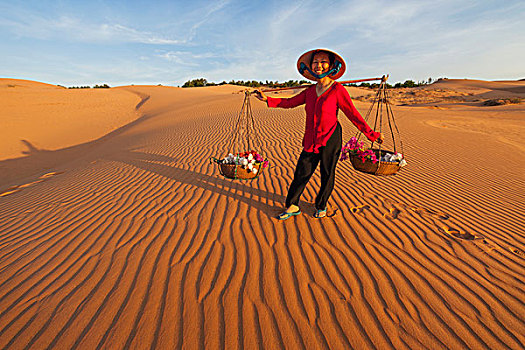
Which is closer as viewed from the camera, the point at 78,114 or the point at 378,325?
the point at 378,325

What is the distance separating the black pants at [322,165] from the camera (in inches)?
123

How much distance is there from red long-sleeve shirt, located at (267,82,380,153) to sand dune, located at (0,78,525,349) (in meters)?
1.29

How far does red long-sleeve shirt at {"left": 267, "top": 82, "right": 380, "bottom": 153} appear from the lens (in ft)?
9.78

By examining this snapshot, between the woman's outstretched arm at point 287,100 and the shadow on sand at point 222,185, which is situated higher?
the woman's outstretched arm at point 287,100

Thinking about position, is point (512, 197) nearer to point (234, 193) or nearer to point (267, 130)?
point (234, 193)

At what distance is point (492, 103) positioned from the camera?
70.3 feet

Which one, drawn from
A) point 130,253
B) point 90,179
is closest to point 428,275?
point 130,253

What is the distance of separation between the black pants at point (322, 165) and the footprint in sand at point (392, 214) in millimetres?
1091

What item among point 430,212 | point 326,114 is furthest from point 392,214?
point 326,114

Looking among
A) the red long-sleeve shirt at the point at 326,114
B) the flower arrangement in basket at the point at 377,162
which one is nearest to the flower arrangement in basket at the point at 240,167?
the red long-sleeve shirt at the point at 326,114

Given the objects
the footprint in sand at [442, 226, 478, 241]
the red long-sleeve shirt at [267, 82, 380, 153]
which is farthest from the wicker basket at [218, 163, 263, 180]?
the footprint in sand at [442, 226, 478, 241]

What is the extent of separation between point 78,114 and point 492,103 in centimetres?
3721

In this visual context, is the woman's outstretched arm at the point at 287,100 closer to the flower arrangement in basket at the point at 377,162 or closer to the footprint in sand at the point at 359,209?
the flower arrangement in basket at the point at 377,162

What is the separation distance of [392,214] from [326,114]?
6.79 feet
